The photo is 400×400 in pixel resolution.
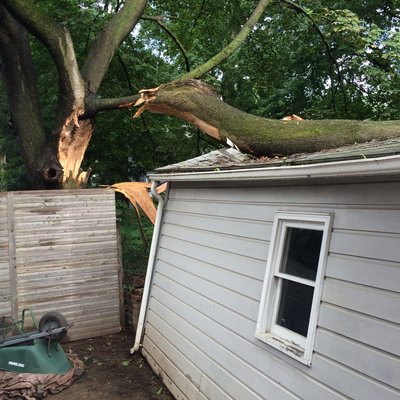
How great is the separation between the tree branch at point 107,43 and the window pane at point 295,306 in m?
5.94

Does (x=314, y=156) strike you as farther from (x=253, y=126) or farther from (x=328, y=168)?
(x=253, y=126)

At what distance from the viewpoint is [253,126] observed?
5.55m

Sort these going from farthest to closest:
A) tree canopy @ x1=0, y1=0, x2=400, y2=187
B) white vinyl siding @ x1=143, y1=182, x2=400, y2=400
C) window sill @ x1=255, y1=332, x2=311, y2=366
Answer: tree canopy @ x1=0, y1=0, x2=400, y2=187 < window sill @ x1=255, y1=332, x2=311, y2=366 < white vinyl siding @ x1=143, y1=182, x2=400, y2=400

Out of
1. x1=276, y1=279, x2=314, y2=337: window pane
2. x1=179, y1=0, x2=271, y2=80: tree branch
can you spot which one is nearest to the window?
x1=276, y1=279, x2=314, y2=337: window pane

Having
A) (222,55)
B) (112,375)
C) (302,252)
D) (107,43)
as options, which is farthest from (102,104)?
(302,252)

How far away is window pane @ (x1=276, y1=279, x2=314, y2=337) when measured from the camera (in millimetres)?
3404

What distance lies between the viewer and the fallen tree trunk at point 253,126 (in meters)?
4.70

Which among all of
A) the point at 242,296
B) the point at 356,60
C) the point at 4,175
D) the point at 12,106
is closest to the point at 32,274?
the point at 12,106

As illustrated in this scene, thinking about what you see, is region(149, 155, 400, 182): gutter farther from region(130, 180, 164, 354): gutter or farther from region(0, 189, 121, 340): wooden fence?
region(0, 189, 121, 340): wooden fence

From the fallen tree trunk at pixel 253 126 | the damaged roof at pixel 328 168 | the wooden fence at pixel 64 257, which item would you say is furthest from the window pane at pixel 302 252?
the wooden fence at pixel 64 257

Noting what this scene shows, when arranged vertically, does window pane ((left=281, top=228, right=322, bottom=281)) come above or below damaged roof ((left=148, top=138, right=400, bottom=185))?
below

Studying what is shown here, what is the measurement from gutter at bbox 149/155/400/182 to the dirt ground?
2887 mm

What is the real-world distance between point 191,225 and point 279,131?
1654mm

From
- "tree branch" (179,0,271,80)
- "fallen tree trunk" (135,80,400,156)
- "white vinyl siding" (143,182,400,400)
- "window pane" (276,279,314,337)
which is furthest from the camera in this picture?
"tree branch" (179,0,271,80)
